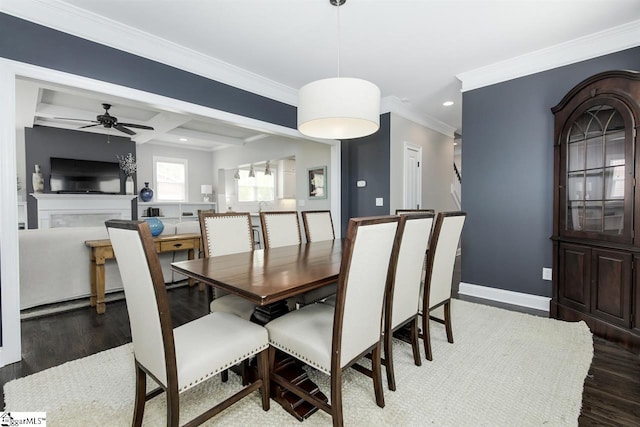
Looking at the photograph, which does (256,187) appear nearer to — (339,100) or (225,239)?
(225,239)

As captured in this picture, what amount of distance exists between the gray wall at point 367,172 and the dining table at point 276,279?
8.19ft

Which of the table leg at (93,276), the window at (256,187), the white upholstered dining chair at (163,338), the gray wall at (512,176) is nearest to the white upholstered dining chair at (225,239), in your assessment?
the white upholstered dining chair at (163,338)

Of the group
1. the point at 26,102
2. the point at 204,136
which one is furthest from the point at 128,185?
the point at 26,102

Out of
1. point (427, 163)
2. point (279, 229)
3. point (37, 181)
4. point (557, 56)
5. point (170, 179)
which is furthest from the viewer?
point (170, 179)

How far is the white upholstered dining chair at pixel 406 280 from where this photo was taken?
5.27 ft

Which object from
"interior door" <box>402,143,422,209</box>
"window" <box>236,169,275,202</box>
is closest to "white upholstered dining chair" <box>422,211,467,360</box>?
"interior door" <box>402,143,422,209</box>

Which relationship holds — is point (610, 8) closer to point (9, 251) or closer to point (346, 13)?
point (346, 13)

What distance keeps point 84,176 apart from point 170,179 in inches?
79.4

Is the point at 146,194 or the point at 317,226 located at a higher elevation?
the point at 146,194

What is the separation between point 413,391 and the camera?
1.67 meters

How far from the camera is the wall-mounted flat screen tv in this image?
5.75 m

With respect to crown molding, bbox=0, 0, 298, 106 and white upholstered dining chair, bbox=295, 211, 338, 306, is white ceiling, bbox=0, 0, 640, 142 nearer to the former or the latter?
crown molding, bbox=0, 0, 298, 106

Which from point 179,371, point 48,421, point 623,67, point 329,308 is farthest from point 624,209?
point 48,421

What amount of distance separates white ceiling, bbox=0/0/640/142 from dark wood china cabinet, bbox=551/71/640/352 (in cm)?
60
